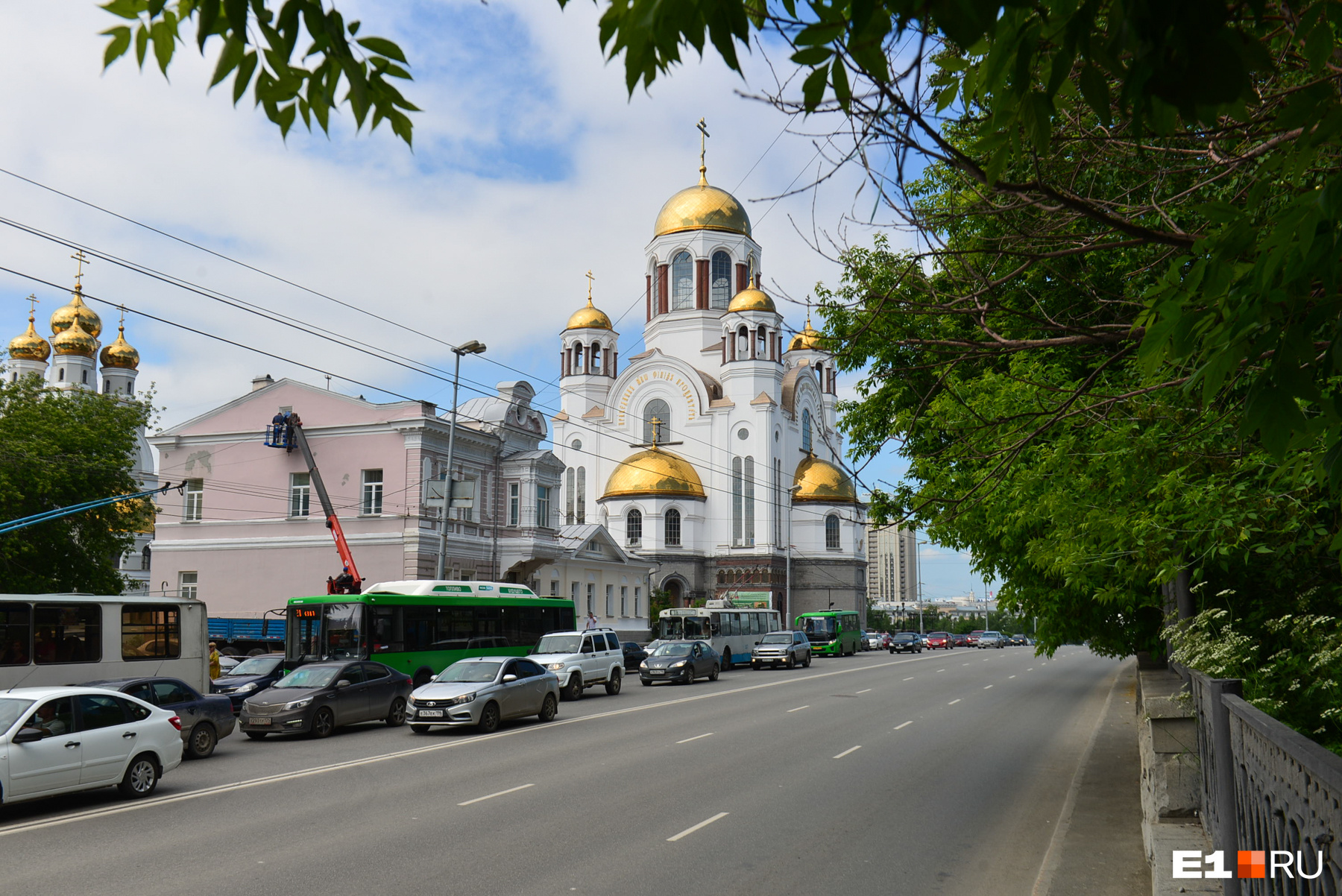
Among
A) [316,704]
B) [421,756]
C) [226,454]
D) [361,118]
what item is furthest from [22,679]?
[226,454]

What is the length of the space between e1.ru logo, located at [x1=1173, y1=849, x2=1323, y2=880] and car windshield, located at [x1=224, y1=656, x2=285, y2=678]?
21334 mm

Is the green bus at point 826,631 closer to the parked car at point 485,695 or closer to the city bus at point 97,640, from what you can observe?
the parked car at point 485,695

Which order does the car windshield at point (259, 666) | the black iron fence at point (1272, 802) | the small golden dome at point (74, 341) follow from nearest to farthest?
the black iron fence at point (1272, 802) → the car windshield at point (259, 666) → the small golden dome at point (74, 341)

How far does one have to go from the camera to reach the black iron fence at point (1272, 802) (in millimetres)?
2887

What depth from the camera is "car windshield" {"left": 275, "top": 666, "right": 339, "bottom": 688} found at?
19.8 m

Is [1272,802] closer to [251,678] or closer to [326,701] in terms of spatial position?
[326,701]

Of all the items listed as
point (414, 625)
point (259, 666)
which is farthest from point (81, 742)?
point (414, 625)

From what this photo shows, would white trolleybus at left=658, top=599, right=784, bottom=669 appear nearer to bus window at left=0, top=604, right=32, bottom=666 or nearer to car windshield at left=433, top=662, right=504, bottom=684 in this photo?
car windshield at left=433, top=662, right=504, bottom=684

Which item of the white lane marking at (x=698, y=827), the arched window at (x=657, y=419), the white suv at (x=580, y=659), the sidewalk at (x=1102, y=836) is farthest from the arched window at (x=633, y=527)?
the white lane marking at (x=698, y=827)

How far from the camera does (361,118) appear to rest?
320cm

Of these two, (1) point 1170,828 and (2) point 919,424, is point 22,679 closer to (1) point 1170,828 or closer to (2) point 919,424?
(2) point 919,424

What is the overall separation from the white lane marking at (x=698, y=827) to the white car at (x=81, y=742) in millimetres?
6897

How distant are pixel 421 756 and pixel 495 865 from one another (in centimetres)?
778

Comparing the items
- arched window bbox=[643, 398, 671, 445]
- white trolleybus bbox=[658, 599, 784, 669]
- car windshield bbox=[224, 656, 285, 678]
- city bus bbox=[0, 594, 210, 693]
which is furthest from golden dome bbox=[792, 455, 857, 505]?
city bus bbox=[0, 594, 210, 693]
